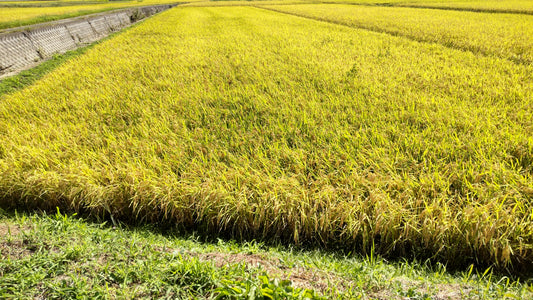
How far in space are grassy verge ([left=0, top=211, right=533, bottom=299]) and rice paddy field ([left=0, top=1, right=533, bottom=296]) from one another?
17 cm

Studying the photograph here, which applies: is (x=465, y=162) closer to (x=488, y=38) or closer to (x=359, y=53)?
(x=359, y=53)

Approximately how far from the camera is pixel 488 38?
6.26 m

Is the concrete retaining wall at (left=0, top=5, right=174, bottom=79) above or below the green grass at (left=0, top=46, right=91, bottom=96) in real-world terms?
above

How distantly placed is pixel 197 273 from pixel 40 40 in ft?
27.6

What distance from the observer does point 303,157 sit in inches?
80.6

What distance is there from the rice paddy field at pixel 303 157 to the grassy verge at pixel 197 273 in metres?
0.17

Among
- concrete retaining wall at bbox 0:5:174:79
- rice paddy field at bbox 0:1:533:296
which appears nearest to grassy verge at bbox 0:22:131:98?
concrete retaining wall at bbox 0:5:174:79

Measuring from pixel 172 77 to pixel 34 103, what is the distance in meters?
1.79

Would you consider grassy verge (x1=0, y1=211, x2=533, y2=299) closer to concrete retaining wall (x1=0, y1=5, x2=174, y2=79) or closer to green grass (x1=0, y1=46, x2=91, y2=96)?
green grass (x1=0, y1=46, x2=91, y2=96)

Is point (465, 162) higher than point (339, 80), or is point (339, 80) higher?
point (339, 80)

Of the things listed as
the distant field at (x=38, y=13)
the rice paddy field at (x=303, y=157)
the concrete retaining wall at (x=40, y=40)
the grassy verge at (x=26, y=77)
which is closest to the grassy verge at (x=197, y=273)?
the rice paddy field at (x=303, y=157)

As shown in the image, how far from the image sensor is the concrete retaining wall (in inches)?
219

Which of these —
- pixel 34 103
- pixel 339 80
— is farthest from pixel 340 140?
pixel 34 103

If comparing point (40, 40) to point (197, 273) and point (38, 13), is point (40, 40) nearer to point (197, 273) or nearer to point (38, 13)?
point (197, 273)
